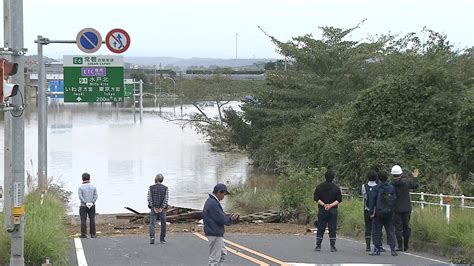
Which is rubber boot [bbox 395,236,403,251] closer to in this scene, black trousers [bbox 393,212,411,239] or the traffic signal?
black trousers [bbox 393,212,411,239]

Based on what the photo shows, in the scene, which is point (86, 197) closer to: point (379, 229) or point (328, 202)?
point (328, 202)

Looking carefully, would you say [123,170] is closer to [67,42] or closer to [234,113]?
[234,113]

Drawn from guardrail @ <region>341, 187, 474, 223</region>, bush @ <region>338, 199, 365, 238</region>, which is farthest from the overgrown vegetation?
bush @ <region>338, 199, 365, 238</region>

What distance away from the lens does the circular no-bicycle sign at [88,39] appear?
21.5 meters

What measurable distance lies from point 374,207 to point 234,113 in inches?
1449

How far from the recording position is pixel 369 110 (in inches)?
1053

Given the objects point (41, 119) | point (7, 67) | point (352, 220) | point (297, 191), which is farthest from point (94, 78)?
point (7, 67)

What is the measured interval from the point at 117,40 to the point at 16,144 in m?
12.2

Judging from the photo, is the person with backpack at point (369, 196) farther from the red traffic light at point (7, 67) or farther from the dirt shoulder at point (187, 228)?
the red traffic light at point (7, 67)

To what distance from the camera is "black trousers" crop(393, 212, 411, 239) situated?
551 inches

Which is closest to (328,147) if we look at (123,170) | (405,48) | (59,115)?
(405,48)

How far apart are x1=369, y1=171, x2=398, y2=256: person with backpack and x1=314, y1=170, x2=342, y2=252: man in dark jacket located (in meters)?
0.69

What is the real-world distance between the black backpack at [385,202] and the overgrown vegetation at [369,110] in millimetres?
9882

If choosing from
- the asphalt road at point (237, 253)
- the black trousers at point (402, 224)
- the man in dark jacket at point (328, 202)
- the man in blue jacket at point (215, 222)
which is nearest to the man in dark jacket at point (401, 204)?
the black trousers at point (402, 224)
